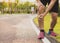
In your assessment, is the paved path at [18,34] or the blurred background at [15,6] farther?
the blurred background at [15,6]

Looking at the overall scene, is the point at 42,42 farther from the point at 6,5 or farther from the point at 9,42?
the point at 6,5

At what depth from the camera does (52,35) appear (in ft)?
27.6

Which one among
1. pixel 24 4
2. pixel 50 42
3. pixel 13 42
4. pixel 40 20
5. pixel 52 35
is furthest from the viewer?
pixel 24 4

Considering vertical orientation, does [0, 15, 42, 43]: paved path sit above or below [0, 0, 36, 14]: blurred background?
above

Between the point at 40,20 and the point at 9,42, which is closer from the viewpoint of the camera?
the point at 9,42

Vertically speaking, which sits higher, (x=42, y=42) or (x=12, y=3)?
(x=42, y=42)

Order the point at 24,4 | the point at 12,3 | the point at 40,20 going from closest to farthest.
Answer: the point at 40,20 < the point at 12,3 < the point at 24,4

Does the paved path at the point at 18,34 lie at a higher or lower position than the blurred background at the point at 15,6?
higher

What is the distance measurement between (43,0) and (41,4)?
0.25 m

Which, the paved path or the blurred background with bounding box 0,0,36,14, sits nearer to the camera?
the paved path

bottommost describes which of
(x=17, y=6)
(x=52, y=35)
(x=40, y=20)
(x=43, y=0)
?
(x=17, y=6)

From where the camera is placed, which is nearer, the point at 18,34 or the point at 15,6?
the point at 18,34

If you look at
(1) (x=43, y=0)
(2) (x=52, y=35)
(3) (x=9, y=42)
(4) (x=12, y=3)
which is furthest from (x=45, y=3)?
(4) (x=12, y=3)

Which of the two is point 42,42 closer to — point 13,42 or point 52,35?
point 13,42
